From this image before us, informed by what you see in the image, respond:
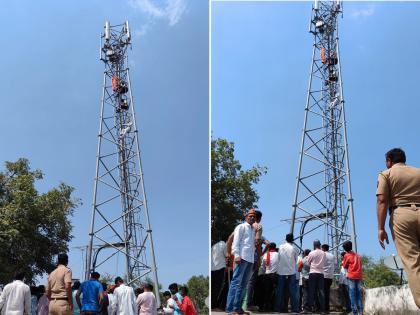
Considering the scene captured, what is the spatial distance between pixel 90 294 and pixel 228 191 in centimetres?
1352

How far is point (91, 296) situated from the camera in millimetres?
8094

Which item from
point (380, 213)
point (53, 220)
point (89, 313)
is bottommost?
point (89, 313)

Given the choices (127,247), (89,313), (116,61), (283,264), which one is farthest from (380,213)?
(116,61)

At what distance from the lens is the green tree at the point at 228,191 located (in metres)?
20.2

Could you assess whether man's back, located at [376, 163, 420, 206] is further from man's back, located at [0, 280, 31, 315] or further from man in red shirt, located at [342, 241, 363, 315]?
man's back, located at [0, 280, 31, 315]

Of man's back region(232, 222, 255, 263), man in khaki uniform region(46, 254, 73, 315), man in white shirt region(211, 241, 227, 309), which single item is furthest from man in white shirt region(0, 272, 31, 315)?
man's back region(232, 222, 255, 263)

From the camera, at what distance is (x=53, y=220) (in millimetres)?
20500

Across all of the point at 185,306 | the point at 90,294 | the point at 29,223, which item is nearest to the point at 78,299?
the point at 90,294

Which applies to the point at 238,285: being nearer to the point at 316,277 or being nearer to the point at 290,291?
the point at 290,291

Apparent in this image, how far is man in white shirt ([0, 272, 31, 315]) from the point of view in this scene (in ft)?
22.8

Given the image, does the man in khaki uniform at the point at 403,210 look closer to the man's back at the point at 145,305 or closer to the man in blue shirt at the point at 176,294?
the man in blue shirt at the point at 176,294

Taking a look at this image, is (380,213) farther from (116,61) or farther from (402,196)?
(116,61)

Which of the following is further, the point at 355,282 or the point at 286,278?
→ the point at 286,278

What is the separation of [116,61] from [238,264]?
46.0 feet
